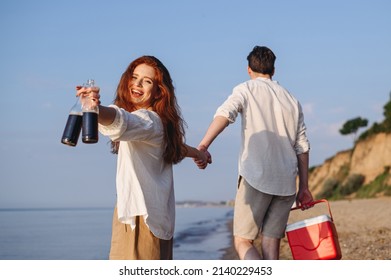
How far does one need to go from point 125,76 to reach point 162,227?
0.90 m

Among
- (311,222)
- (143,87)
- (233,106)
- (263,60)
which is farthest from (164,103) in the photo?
(311,222)

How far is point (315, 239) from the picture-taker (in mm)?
4738

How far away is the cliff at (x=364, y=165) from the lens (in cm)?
3002

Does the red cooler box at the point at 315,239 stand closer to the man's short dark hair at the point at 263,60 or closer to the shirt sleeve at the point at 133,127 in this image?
the man's short dark hair at the point at 263,60

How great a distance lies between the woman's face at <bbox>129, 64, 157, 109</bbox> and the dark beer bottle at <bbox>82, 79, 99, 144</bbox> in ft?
1.50

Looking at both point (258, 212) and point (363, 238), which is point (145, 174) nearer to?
point (258, 212)

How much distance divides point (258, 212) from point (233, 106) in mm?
769

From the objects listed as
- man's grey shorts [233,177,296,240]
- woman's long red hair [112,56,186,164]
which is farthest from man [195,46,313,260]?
woman's long red hair [112,56,186,164]

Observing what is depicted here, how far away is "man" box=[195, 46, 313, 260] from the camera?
15.6 ft

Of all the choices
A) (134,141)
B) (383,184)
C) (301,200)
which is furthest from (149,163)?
(383,184)

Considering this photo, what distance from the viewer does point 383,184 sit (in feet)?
93.5

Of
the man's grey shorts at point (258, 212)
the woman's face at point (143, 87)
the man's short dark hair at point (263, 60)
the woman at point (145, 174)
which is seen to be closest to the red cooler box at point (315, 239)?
the man's grey shorts at point (258, 212)

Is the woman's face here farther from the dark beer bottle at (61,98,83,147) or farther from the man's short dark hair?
the man's short dark hair
